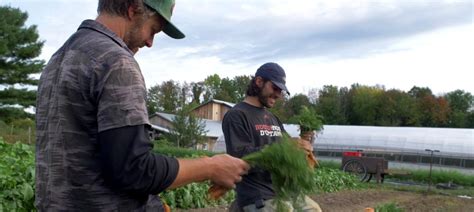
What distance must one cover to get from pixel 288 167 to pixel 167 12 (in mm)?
1170

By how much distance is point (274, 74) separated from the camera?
14.9 ft

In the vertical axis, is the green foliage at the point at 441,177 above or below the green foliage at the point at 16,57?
below

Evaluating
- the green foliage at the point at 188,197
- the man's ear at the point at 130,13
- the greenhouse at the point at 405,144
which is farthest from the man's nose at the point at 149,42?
the greenhouse at the point at 405,144

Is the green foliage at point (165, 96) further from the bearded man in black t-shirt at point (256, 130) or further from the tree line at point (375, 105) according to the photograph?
the bearded man in black t-shirt at point (256, 130)

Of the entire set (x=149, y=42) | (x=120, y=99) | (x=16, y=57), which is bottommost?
(x=120, y=99)

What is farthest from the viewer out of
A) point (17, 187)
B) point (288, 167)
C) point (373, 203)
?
point (373, 203)

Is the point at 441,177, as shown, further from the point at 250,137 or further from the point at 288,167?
the point at 288,167

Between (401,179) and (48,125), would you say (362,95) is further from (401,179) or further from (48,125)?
(48,125)

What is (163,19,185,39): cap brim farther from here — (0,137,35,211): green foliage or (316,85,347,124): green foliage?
(316,85,347,124): green foliage

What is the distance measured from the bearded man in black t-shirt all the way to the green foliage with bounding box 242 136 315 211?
34.8 inches

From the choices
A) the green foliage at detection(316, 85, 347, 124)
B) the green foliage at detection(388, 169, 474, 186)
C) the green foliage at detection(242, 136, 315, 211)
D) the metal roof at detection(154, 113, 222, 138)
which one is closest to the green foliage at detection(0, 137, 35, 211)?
the green foliage at detection(242, 136, 315, 211)

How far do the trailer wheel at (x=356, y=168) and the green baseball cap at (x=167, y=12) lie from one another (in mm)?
19005

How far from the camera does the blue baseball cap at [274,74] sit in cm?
454

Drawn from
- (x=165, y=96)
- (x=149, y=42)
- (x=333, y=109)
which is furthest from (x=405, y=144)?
(x=165, y=96)
